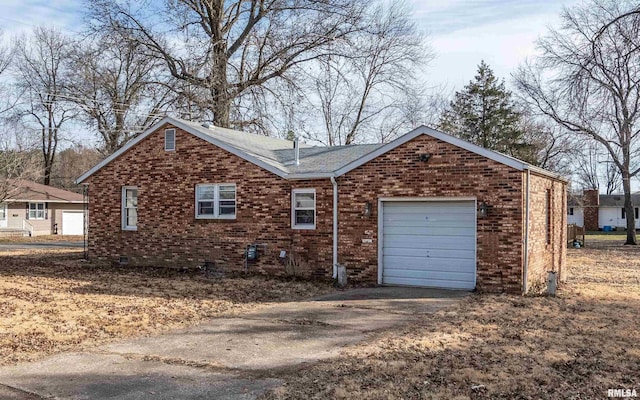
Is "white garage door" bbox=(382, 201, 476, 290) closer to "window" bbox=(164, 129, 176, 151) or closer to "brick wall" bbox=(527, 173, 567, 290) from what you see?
"brick wall" bbox=(527, 173, 567, 290)

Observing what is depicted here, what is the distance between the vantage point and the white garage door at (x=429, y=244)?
12.9 m

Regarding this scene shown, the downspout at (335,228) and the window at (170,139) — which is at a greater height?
the window at (170,139)

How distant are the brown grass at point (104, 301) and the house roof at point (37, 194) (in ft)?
65.7

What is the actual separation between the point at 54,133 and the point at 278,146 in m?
33.9

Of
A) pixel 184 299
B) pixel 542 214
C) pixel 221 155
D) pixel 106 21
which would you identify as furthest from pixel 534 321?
pixel 106 21

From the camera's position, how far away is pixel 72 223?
4188 centimetres

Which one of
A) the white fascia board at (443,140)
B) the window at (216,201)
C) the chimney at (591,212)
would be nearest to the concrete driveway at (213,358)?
the white fascia board at (443,140)

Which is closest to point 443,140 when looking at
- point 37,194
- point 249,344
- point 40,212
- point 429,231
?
point 429,231

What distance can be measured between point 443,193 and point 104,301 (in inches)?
301

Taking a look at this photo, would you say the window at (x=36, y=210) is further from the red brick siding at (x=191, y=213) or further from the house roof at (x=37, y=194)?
the red brick siding at (x=191, y=213)

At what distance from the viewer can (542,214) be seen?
13.9 meters

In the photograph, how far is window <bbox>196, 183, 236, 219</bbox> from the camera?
53.0 ft

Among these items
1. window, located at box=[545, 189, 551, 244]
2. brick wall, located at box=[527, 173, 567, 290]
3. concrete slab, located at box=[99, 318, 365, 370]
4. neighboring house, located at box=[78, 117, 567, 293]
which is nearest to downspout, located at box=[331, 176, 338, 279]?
neighboring house, located at box=[78, 117, 567, 293]

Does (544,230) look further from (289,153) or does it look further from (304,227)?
(289,153)
